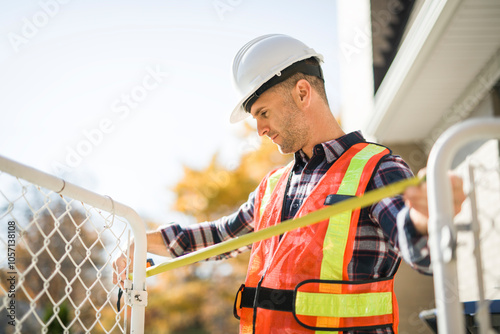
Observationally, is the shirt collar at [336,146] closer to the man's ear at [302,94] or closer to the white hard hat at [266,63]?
the man's ear at [302,94]

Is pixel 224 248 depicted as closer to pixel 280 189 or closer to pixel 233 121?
pixel 280 189

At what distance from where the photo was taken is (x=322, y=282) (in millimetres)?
1850

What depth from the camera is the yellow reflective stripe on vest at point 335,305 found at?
184 cm

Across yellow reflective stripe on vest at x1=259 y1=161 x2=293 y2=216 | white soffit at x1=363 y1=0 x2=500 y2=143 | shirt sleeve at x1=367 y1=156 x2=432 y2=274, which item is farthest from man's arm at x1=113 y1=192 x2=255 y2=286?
white soffit at x1=363 y1=0 x2=500 y2=143

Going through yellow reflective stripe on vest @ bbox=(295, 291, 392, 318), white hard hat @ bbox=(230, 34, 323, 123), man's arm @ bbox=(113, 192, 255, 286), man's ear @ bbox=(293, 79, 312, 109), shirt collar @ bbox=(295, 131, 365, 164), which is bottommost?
yellow reflective stripe on vest @ bbox=(295, 291, 392, 318)

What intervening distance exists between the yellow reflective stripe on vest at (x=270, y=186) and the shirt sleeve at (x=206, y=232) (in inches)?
5.4

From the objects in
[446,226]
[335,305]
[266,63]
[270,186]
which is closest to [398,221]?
[446,226]

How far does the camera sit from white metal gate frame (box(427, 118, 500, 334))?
42.8 inches

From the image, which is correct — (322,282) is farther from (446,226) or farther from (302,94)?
(302,94)

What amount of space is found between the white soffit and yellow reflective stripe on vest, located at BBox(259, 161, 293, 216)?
80.9 inches

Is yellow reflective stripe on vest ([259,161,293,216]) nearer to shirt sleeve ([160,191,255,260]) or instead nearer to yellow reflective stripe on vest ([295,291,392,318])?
shirt sleeve ([160,191,255,260])

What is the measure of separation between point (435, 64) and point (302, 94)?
2.61m

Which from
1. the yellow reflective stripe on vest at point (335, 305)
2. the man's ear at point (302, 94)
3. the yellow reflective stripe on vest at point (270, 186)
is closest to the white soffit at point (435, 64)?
the man's ear at point (302, 94)

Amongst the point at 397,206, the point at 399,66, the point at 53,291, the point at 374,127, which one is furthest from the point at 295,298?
the point at 53,291
